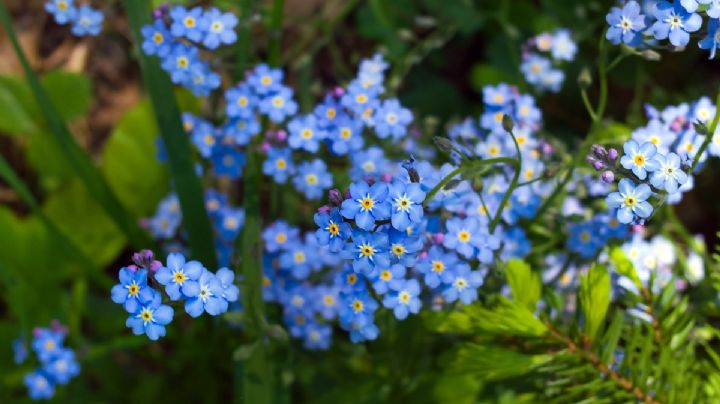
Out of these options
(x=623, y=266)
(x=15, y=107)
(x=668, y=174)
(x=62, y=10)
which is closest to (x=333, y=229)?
(x=668, y=174)

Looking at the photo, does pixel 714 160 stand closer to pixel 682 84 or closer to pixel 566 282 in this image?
pixel 682 84

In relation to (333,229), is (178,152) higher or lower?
higher

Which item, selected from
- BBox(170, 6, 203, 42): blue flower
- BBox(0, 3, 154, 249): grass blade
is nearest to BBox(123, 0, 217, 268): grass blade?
BBox(170, 6, 203, 42): blue flower

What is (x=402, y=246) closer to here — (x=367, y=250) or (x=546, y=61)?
(x=367, y=250)

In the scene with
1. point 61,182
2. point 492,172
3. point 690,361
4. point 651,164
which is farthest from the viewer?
point 61,182

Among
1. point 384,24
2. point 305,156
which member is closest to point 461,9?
point 384,24

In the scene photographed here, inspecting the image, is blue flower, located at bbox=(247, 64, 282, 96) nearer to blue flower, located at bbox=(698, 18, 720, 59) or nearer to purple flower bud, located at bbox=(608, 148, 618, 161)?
purple flower bud, located at bbox=(608, 148, 618, 161)

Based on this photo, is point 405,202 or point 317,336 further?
point 317,336
